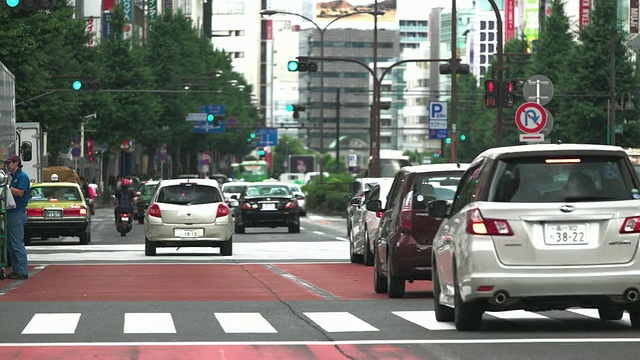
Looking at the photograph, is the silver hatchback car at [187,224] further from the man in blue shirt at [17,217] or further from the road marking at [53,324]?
the road marking at [53,324]

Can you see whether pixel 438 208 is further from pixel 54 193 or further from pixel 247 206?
pixel 247 206

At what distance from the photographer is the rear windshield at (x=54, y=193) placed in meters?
39.4

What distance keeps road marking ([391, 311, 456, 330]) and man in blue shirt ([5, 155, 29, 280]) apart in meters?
7.72

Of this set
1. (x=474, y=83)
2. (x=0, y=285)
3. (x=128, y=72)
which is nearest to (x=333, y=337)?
(x=0, y=285)

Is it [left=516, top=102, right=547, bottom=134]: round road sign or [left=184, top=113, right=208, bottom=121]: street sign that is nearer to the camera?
[left=516, top=102, right=547, bottom=134]: round road sign

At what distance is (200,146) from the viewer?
132 metres

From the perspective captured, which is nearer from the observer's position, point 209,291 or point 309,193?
point 209,291

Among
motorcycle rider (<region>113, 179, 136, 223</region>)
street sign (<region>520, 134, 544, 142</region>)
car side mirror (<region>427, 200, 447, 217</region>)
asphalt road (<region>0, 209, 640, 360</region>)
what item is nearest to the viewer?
asphalt road (<region>0, 209, 640, 360</region>)

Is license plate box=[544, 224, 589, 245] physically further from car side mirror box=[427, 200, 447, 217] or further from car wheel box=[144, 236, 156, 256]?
car wheel box=[144, 236, 156, 256]

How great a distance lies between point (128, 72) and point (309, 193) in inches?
729

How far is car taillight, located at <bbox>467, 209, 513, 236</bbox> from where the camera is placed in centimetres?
1292

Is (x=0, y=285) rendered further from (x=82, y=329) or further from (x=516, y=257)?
(x=516, y=257)

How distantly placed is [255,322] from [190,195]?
17.2 meters

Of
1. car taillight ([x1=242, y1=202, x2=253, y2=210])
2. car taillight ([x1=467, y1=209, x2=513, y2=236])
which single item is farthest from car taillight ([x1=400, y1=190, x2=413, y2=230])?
car taillight ([x1=242, y1=202, x2=253, y2=210])
